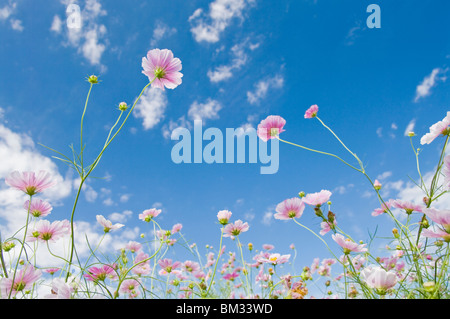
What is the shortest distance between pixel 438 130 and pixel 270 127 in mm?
512

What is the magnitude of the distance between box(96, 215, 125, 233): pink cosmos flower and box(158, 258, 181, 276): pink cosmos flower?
32 centimetres

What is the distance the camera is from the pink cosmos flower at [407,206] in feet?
2.74

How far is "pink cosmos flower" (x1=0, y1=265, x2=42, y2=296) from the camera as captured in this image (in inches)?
23.7

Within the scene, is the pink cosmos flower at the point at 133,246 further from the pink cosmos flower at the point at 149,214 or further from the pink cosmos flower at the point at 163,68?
the pink cosmos flower at the point at 163,68

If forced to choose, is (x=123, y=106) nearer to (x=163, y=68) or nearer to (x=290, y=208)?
(x=163, y=68)

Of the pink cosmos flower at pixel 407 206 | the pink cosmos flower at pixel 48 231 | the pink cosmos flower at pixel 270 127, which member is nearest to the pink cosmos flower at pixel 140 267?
the pink cosmos flower at pixel 48 231

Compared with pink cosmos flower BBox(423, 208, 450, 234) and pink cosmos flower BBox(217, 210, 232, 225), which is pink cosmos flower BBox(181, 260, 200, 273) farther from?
pink cosmos flower BBox(423, 208, 450, 234)

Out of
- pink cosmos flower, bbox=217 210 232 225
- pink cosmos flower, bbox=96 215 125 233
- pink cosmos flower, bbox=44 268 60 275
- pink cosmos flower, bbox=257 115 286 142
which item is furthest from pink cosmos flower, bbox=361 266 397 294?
pink cosmos flower, bbox=44 268 60 275

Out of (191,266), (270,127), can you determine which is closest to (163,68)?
(270,127)

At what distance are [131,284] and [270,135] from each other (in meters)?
0.72
